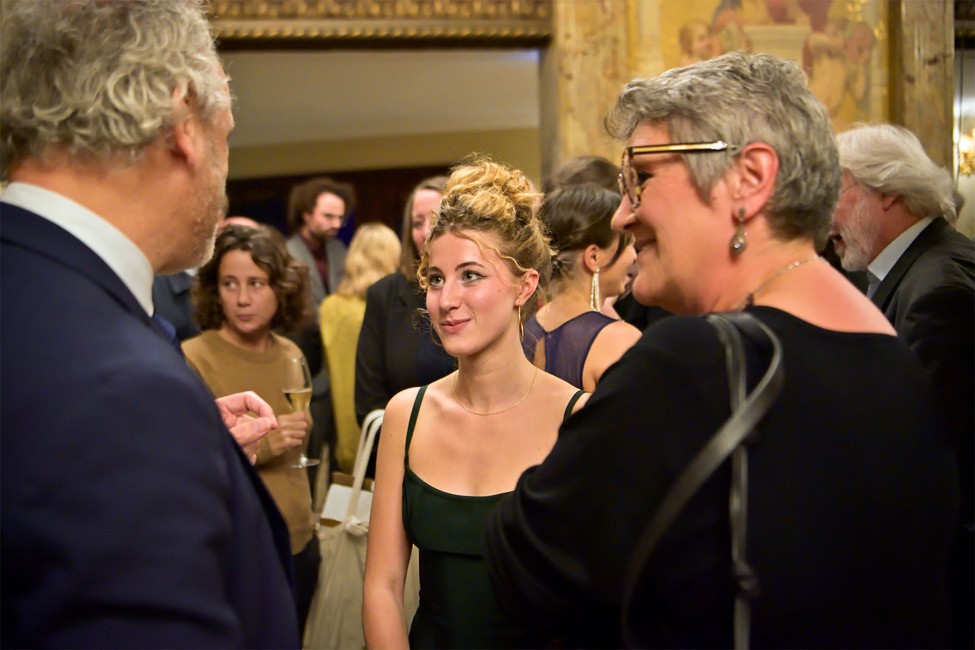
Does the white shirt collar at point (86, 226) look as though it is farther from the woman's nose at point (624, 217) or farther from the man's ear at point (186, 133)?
the woman's nose at point (624, 217)

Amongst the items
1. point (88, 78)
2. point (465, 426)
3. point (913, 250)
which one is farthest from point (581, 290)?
point (88, 78)

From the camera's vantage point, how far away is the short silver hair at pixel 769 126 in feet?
4.63

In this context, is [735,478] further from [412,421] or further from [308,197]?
[308,197]

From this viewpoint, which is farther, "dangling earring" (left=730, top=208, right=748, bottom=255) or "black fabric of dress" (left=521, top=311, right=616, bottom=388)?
"black fabric of dress" (left=521, top=311, right=616, bottom=388)

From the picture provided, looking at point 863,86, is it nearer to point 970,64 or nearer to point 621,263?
point 970,64

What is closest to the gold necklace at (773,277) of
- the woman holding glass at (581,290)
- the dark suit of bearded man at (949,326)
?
the dark suit of bearded man at (949,326)

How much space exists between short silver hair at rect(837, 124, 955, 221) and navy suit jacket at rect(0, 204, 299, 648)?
117 inches

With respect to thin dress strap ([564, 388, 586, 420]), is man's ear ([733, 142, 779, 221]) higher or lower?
higher

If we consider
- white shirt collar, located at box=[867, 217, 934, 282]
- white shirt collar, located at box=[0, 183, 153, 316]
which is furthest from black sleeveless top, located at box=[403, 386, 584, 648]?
white shirt collar, located at box=[867, 217, 934, 282]

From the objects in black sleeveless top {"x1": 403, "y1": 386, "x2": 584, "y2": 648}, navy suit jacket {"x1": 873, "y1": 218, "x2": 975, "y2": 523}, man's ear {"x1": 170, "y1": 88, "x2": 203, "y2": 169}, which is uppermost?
man's ear {"x1": 170, "y1": 88, "x2": 203, "y2": 169}

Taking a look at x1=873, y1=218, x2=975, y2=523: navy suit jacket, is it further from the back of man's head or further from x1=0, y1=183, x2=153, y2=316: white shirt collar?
the back of man's head

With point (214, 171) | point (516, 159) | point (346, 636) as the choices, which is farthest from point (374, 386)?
point (516, 159)

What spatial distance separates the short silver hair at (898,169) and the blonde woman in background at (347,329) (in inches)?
98.4

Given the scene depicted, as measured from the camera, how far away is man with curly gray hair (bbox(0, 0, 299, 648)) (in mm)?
1076
